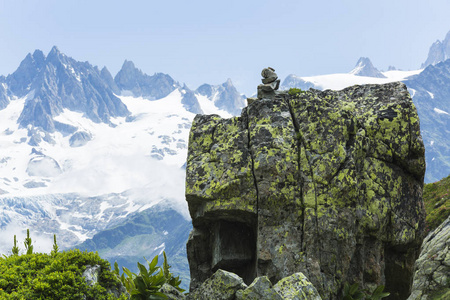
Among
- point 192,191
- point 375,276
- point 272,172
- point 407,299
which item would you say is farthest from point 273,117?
point 407,299

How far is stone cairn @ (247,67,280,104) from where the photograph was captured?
2238cm

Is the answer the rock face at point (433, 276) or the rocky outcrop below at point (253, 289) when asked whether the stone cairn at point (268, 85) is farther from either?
the rocky outcrop below at point (253, 289)

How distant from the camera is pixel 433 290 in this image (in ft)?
57.4

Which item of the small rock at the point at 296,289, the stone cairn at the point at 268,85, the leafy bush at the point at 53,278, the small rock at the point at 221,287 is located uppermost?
the stone cairn at the point at 268,85

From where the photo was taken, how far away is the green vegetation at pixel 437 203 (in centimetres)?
3259

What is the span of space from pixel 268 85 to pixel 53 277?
13.9 meters

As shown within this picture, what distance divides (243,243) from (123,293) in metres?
7.07

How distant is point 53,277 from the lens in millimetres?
13164

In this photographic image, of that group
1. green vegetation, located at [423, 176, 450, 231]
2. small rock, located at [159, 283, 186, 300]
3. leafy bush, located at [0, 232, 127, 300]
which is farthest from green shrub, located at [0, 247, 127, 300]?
green vegetation, located at [423, 176, 450, 231]

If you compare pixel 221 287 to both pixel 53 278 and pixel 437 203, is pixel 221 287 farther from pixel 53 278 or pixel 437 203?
pixel 437 203

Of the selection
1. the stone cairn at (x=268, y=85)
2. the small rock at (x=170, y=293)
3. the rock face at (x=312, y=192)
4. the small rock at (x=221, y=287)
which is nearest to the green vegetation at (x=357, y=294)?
the rock face at (x=312, y=192)

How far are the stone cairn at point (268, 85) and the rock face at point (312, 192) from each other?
2.15ft

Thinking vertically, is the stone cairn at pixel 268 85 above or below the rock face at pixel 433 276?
above

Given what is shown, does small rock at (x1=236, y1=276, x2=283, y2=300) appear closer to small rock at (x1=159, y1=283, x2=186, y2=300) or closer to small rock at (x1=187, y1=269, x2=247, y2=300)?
small rock at (x1=187, y1=269, x2=247, y2=300)
